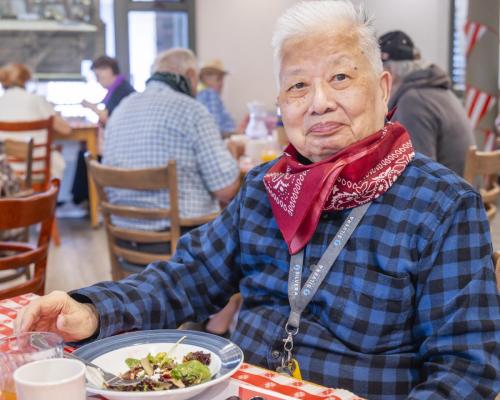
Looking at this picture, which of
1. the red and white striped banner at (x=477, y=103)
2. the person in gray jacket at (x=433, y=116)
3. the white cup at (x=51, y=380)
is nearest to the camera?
the white cup at (x=51, y=380)

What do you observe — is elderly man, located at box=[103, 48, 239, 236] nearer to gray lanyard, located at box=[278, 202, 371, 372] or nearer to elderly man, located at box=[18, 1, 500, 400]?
elderly man, located at box=[18, 1, 500, 400]

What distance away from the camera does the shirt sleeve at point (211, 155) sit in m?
3.00

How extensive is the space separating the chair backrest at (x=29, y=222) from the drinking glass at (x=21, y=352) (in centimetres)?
102

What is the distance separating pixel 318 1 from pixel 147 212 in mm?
1572

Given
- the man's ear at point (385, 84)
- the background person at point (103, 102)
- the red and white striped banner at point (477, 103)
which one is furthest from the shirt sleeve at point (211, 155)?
the red and white striped banner at point (477, 103)

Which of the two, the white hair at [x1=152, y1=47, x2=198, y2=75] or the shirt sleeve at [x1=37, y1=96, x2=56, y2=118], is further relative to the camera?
the shirt sleeve at [x1=37, y1=96, x2=56, y2=118]

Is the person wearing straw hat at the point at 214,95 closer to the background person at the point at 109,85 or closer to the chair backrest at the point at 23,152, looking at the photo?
the background person at the point at 109,85

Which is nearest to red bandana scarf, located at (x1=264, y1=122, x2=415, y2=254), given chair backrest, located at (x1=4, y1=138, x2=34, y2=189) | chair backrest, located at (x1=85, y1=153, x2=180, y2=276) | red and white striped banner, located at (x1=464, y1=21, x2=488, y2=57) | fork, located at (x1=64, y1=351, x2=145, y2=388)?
fork, located at (x1=64, y1=351, x2=145, y2=388)

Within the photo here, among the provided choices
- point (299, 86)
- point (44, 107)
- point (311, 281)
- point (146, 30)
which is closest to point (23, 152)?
point (44, 107)

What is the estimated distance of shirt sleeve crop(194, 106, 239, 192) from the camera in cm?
300

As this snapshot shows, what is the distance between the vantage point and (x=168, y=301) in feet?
4.81

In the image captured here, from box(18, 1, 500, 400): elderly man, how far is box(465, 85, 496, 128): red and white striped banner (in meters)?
5.89

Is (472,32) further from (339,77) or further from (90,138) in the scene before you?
(339,77)

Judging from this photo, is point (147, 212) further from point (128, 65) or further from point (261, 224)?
point (128, 65)
